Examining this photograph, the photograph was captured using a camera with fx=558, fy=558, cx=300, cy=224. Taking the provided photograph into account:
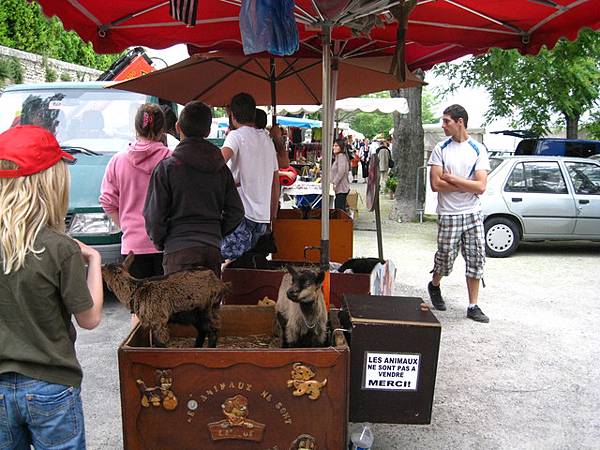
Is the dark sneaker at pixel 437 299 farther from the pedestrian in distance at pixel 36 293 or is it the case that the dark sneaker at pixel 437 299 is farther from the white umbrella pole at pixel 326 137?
the pedestrian in distance at pixel 36 293

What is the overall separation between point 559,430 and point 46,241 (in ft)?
11.3

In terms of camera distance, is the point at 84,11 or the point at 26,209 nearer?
the point at 26,209

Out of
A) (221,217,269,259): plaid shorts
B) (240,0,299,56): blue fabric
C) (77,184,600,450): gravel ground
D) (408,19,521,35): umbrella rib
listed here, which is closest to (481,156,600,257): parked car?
(77,184,600,450): gravel ground

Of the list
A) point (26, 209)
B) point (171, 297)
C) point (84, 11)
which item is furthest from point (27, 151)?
point (84, 11)

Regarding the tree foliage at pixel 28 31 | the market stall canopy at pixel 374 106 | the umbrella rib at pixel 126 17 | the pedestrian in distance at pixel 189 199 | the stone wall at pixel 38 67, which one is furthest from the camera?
the tree foliage at pixel 28 31

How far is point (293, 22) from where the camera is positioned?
2752mm

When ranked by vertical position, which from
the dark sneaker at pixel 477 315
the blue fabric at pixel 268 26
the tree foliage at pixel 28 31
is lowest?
the dark sneaker at pixel 477 315

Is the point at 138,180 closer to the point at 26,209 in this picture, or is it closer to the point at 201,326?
the point at 201,326

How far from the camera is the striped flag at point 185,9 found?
9.21 feet

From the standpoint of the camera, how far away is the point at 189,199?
3.19 meters

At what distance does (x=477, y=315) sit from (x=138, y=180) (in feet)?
12.4

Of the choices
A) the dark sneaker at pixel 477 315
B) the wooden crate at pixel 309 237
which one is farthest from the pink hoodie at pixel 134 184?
the dark sneaker at pixel 477 315

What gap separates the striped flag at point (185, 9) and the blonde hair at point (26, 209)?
1.21 m

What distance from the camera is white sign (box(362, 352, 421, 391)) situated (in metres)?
2.67
